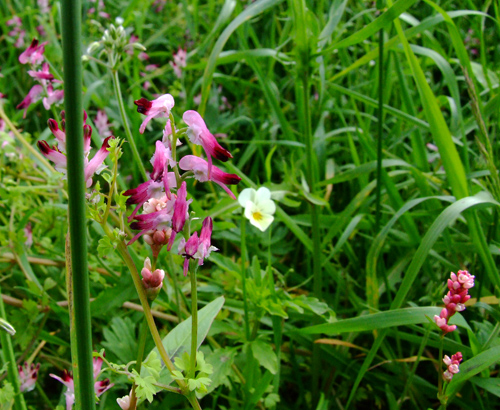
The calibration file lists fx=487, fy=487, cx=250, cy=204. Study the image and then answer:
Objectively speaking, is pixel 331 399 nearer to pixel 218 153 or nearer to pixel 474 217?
pixel 474 217

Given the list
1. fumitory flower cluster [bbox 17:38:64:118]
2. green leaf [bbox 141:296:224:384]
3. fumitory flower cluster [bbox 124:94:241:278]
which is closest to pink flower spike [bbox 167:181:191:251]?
fumitory flower cluster [bbox 124:94:241:278]

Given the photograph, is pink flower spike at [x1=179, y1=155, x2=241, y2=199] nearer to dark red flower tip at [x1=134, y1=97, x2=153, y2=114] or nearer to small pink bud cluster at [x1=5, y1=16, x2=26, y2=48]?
dark red flower tip at [x1=134, y1=97, x2=153, y2=114]

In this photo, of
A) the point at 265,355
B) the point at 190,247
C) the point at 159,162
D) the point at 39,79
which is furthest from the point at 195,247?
the point at 39,79

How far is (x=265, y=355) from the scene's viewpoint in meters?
0.90

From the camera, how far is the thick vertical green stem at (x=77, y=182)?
361 mm

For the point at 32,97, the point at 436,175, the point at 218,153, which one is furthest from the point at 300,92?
the point at 218,153

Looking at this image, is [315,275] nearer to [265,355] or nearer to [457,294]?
[265,355]

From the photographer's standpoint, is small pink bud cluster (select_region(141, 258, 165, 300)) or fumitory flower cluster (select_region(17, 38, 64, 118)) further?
fumitory flower cluster (select_region(17, 38, 64, 118))

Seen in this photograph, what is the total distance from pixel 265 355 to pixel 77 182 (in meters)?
0.60

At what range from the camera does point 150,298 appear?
23.9 inches

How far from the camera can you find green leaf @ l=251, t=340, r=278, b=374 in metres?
0.88

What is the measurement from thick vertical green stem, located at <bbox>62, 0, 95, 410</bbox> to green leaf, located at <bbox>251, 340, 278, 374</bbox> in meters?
0.45

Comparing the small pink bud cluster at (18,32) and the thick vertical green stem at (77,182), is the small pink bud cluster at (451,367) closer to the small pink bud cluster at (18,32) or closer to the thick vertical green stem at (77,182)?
the thick vertical green stem at (77,182)

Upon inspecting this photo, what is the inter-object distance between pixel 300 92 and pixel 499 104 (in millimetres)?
496
